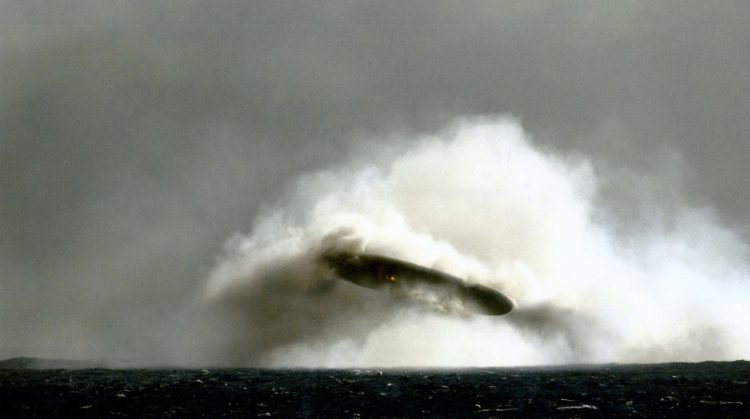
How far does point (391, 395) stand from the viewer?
60.9m

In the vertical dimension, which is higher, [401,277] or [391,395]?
[401,277]

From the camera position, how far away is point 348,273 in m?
109

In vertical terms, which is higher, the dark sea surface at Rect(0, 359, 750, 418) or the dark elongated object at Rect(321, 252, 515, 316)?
the dark elongated object at Rect(321, 252, 515, 316)

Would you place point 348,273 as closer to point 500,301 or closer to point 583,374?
point 500,301

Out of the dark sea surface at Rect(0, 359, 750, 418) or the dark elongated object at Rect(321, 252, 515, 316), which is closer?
the dark sea surface at Rect(0, 359, 750, 418)

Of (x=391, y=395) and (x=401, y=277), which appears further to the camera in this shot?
(x=401, y=277)

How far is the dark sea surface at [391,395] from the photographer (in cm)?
5081

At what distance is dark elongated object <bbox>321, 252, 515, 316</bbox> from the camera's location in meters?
108

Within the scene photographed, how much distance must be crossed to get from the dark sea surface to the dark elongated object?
23395mm

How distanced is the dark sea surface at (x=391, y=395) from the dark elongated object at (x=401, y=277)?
76.8 feet

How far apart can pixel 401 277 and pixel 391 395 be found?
47833 mm

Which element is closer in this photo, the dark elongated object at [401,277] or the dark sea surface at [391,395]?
the dark sea surface at [391,395]

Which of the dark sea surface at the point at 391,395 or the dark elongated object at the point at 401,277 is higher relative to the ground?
the dark elongated object at the point at 401,277

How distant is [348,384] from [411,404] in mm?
18188
